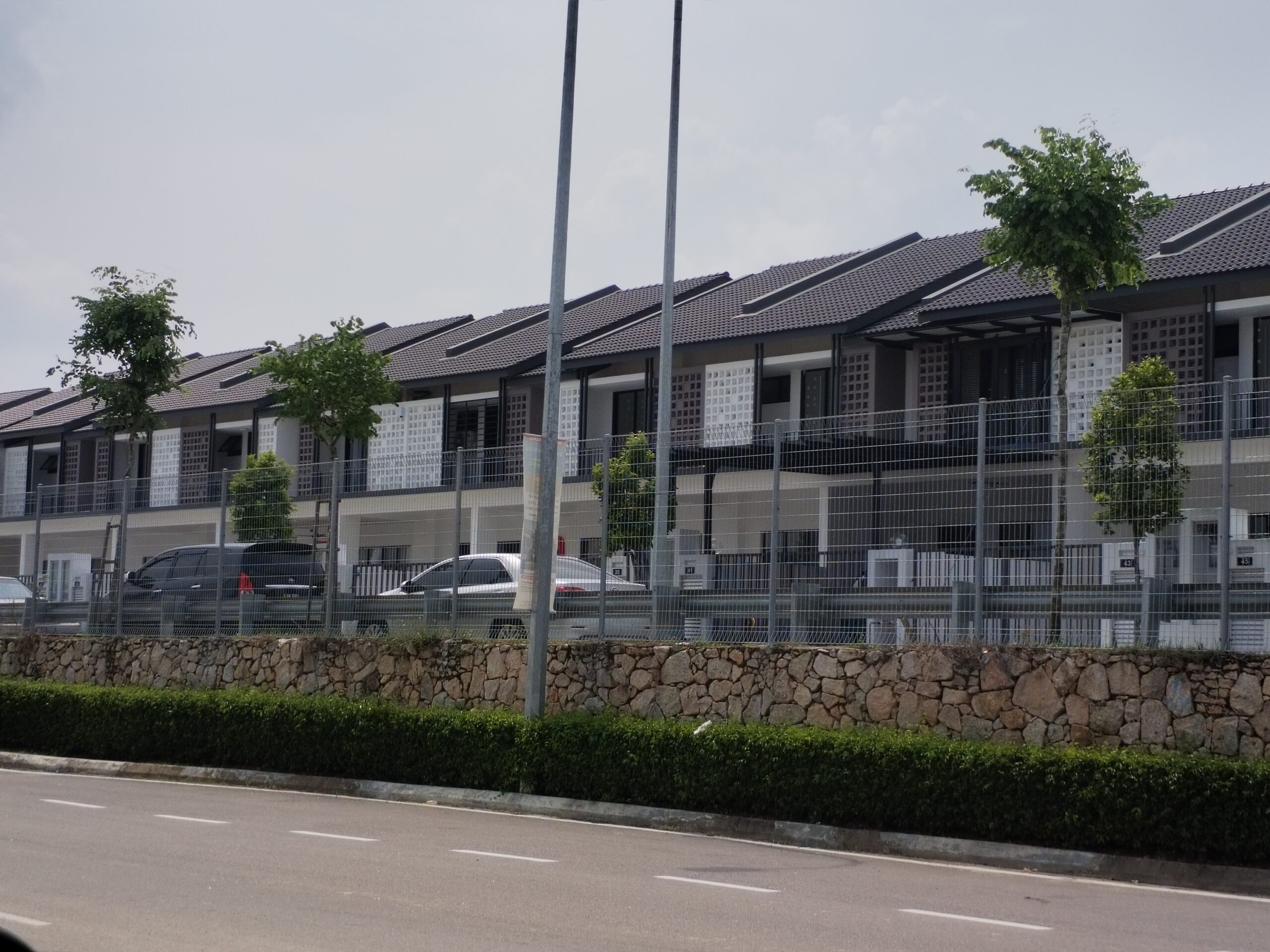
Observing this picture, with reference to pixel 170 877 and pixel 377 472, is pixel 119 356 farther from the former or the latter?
pixel 170 877

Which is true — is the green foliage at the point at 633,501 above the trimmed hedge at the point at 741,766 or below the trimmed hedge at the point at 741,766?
above

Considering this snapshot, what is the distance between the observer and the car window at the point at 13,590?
98.0 feet

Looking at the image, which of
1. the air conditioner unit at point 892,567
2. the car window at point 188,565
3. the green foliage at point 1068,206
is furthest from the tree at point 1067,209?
the car window at point 188,565

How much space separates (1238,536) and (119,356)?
20.3 m

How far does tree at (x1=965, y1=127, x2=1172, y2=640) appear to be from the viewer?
17875 mm

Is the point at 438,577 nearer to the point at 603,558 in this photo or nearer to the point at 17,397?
the point at 603,558

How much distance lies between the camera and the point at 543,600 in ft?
59.9

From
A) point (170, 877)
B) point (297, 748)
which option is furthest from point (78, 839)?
point (297, 748)

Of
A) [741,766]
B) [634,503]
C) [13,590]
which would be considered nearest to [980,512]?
[741,766]

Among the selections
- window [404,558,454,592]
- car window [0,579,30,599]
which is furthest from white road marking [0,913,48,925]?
car window [0,579,30,599]

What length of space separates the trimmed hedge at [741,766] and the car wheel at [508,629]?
4.95 feet

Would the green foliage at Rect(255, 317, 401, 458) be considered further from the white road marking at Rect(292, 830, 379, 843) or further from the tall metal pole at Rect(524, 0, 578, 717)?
the white road marking at Rect(292, 830, 379, 843)

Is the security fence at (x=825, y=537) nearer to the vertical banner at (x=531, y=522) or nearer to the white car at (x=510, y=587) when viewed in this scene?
the white car at (x=510, y=587)

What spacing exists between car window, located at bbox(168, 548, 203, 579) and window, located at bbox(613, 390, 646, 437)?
16.0 m
